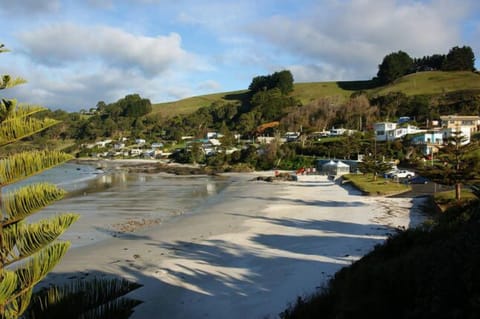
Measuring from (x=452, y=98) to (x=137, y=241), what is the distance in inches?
3188

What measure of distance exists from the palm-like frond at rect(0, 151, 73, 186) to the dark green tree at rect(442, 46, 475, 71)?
431ft

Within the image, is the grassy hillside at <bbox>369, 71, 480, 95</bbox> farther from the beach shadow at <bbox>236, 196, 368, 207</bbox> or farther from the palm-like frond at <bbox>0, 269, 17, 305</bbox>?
the palm-like frond at <bbox>0, 269, 17, 305</bbox>

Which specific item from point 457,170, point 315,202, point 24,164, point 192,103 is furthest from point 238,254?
point 192,103

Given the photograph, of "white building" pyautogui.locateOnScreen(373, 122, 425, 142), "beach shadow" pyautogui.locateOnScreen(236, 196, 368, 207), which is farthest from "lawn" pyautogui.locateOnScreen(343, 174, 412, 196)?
"white building" pyautogui.locateOnScreen(373, 122, 425, 142)

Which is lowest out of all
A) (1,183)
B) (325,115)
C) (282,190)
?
(282,190)

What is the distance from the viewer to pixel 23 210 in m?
4.93

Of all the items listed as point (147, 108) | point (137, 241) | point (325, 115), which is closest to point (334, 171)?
point (137, 241)

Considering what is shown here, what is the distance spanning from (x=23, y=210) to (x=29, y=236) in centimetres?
31

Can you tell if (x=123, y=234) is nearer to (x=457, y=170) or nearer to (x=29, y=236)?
(x=29, y=236)

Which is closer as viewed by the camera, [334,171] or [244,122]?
[334,171]

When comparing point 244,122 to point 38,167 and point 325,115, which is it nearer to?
point 325,115

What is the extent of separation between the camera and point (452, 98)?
82062 millimetres

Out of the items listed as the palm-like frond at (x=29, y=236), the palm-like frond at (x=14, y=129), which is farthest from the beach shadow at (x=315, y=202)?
the palm-like frond at (x=14, y=129)

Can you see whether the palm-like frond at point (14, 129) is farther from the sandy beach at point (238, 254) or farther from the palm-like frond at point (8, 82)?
the sandy beach at point (238, 254)
